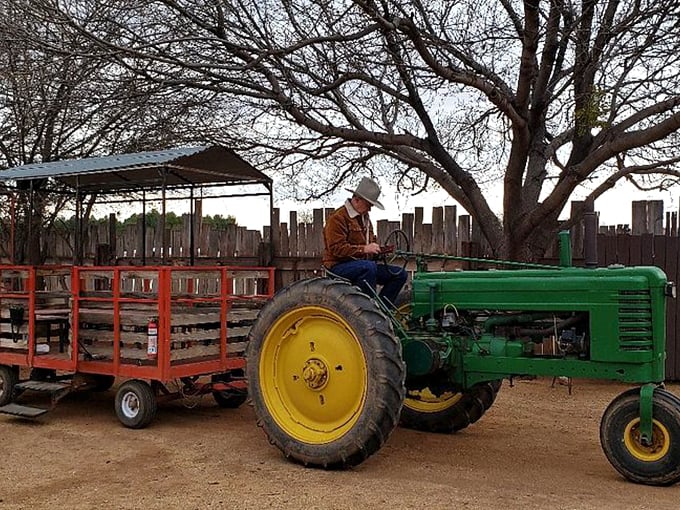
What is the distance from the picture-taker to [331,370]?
6.20 meters

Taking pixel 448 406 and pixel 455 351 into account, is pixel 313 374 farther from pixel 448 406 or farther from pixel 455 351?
pixel 448 406

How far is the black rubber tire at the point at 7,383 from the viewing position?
8.54 m

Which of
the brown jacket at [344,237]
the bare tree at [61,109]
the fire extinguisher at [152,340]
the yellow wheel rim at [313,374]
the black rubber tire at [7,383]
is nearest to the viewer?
the yellow wheel rim at [313,374]

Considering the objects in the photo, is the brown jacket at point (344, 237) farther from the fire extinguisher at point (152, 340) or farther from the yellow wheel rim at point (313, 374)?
the fire extinguisher at point (152, 340)

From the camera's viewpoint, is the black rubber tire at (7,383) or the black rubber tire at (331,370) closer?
the black rubber tire at (331,370)

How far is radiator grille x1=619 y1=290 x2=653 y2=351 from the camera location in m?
5.59

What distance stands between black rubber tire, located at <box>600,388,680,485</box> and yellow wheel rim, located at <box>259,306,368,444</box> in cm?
174

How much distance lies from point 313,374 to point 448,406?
1.61 meters

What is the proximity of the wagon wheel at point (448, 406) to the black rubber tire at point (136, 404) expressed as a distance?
2.38 meters

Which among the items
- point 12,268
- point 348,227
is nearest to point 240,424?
point 348,227

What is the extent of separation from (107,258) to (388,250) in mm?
7443

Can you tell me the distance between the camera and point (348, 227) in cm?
673

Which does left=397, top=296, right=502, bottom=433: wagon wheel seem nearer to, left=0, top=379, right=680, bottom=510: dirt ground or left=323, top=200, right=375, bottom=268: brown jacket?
left=0, top=379, right=680, bottom=510: dirt ground

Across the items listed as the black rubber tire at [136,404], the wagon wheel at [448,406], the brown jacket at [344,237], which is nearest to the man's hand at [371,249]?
the brown jacket at [344,237]
